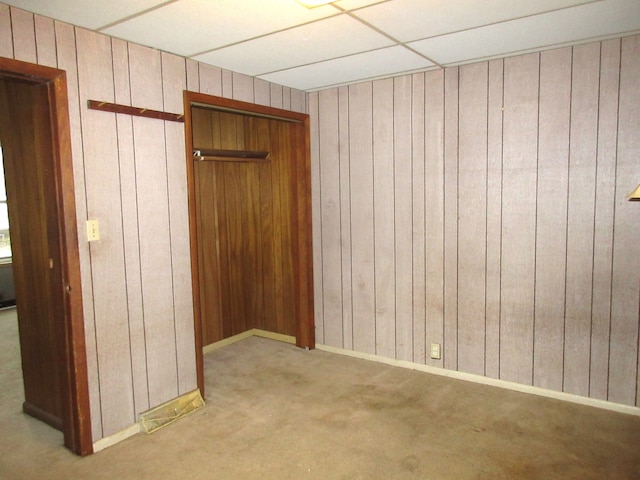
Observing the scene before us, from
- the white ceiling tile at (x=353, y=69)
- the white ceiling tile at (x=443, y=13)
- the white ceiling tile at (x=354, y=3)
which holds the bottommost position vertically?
the white ceiling tile at (x=354, y=3)

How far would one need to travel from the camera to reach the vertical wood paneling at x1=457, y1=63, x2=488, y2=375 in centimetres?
331

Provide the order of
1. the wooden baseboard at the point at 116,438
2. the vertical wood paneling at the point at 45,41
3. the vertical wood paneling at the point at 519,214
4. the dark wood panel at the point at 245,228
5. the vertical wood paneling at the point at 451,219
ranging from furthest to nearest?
1. the dark wood panel at the point at 245,228
2. the vertical wood paneling at the point at 451,219
3. the vertical wood paneling at the point at 519,214
4. the wooden baseboard at the point at 116,438
5. the vertical wood paneling at the point at 45,41

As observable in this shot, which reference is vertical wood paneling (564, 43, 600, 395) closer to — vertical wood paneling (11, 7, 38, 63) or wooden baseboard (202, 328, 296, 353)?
wooden baseboard (202, 328, 296, 353)

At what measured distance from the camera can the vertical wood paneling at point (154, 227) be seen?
280 centimetres

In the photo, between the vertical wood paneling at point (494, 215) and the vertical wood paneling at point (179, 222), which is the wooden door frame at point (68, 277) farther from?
the vertical wood paneling at point (494, 215)

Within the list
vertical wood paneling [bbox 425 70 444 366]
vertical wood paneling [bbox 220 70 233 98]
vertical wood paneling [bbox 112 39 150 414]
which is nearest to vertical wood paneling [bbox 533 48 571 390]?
vertical wood paneling [bbox 425 70 444 366]

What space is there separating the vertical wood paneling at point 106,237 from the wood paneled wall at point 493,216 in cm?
190

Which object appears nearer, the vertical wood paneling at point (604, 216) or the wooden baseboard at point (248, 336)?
the vertical wood paneling at point (604, 216)

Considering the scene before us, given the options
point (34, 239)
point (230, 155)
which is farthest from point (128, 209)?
point (230, 155)

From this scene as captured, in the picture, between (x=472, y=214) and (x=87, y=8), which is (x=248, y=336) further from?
(x=87, y=8)

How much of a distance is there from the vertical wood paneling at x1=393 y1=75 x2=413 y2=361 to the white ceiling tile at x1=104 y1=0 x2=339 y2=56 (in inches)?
55.8

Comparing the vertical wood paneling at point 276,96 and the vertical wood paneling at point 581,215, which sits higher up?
the vertical wood paneling at point 276,96

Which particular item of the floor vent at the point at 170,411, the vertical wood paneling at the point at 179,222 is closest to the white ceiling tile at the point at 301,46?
the vertical wood paneling at the point at 179,222

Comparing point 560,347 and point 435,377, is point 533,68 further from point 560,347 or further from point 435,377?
point 435,377
